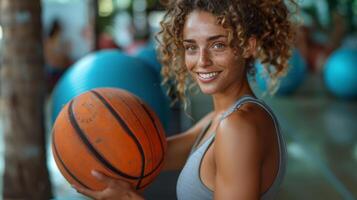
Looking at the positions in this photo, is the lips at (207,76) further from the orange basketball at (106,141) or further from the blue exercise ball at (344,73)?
the blue exercise ball at (344,73)

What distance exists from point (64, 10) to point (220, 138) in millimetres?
11806

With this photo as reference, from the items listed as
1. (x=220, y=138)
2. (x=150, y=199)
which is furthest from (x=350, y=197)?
(x=220, y=138)

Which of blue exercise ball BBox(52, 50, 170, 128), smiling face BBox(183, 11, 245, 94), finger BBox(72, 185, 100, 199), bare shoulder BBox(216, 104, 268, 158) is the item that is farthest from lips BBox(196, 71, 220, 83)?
blue exercise ball BBox(52, 50, 170, 128)

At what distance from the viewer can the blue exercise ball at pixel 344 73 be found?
9852 mm

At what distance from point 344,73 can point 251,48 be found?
8055 mm

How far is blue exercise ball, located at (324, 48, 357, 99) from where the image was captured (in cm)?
985

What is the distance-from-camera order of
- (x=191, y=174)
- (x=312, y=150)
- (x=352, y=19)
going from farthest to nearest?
(x=352, y=19) < (x=312, y=150) < (x=191, y=174)

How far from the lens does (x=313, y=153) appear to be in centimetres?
641

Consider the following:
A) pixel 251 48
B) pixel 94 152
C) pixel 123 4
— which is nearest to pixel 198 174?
pixel 94 152

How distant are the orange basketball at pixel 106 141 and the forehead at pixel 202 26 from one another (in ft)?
1.43

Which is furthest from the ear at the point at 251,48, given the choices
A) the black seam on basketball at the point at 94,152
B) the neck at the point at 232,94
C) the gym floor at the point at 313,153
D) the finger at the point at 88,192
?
the gym floor at the point at 313,153

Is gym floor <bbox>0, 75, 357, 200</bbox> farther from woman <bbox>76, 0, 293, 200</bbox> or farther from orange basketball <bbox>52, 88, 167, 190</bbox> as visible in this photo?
woman <bbox>76, 0, 293, 200</bbox>

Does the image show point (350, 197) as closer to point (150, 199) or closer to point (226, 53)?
point (150, 199)

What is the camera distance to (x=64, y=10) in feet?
43.2
